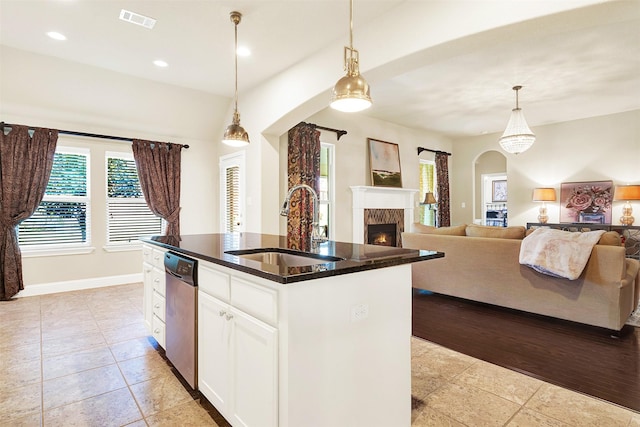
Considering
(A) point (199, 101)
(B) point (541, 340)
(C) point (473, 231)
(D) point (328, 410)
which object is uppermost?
(A) point (199, 101)

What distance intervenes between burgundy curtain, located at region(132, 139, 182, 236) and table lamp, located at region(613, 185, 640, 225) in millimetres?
7618

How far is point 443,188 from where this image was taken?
8219 mm

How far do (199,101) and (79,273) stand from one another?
10.4 ft

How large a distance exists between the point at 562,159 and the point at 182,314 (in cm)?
776

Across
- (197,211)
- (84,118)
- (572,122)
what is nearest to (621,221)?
(572,122)

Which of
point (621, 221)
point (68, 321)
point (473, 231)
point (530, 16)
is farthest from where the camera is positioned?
point (621, 221)

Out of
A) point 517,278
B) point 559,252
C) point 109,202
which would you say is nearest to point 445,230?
point 517,278

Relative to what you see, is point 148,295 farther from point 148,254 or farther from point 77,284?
point 77,284

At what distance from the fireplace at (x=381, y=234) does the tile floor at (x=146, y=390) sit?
139 inches

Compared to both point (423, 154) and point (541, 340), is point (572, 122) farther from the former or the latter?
point (541, 340)

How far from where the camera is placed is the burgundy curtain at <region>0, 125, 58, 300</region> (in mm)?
4289

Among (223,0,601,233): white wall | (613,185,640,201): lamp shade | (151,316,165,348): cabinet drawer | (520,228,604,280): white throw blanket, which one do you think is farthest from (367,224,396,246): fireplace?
(151,316,165,348): cabinet drawer

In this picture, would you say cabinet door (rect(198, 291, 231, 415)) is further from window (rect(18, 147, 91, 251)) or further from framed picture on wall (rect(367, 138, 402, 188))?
framed picture on wall (rect(367, 138, 402, 188))

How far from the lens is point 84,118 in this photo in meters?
4.89
